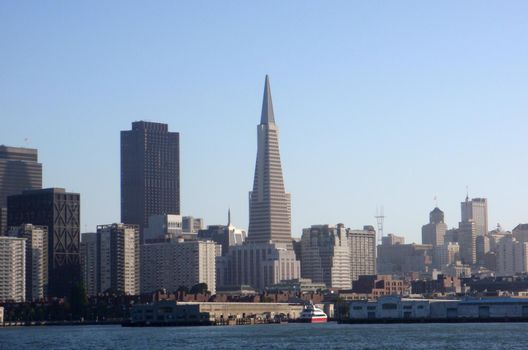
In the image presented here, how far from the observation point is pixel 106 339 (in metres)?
193

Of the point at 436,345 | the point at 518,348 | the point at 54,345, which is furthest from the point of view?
the point at 54,345

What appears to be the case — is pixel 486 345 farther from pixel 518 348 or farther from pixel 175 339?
pixel 175 339

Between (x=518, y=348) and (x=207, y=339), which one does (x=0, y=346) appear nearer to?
(x=207, y=339)

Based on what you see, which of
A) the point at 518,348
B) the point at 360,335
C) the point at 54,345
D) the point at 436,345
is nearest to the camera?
the point at 518,348

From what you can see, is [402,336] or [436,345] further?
[402,336]

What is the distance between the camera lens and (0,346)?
176 m

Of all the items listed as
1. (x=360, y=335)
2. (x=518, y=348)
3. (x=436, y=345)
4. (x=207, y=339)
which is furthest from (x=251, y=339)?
(x=518, y=348)

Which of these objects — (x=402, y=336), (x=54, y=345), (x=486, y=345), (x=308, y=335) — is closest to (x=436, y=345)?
(x=486, y=345)

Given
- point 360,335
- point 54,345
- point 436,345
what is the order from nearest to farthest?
point 436,345
point 54,345
point 360,335

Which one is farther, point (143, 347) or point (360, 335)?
point (360, 335)

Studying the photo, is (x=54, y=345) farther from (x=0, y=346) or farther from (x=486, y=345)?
(x=486, y=345)

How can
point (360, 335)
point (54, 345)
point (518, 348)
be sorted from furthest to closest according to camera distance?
point (360, 335), point (54, 345), point (518, 348)

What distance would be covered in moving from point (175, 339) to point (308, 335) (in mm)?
20980

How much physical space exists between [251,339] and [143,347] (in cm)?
2279
